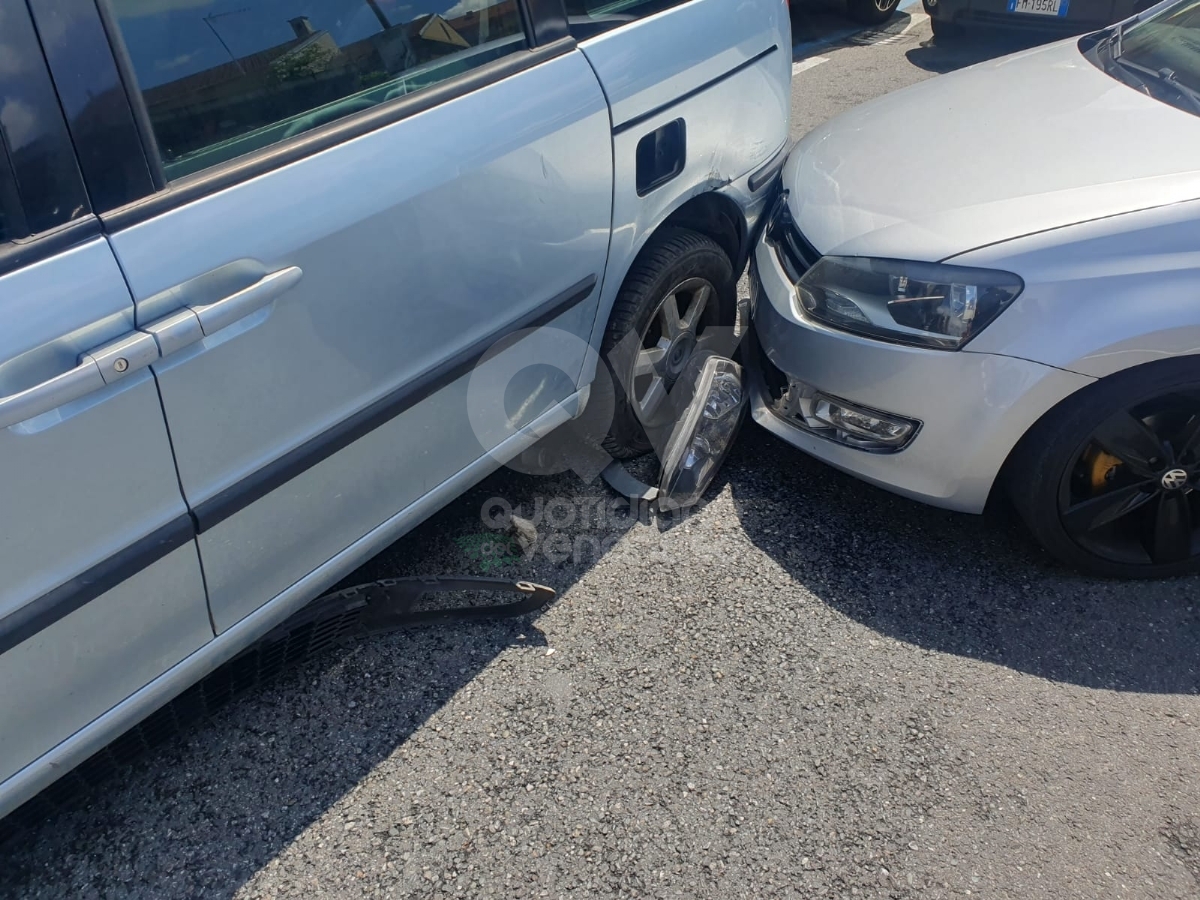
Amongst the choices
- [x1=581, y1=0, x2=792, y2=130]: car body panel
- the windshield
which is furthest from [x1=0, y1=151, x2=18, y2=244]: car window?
the windshield

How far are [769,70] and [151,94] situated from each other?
1834 mm

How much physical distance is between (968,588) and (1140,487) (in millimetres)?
466

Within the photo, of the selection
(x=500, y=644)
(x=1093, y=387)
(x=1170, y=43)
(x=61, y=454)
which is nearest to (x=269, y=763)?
(x=500, y=644)

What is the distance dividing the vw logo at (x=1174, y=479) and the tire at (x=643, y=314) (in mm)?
1307

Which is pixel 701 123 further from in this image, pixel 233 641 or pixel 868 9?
pixel 868 9

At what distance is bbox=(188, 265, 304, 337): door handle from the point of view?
1.50 meters

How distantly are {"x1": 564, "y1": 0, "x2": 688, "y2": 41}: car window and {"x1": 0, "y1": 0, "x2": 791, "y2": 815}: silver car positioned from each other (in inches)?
Answer: 0.4

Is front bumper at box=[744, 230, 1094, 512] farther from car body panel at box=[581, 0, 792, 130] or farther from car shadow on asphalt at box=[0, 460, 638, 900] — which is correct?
car shadow on asphalt at box=[0, 460, 638, 900]

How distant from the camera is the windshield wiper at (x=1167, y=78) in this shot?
2.44m

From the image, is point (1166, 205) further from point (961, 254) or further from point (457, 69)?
point (457, 69)

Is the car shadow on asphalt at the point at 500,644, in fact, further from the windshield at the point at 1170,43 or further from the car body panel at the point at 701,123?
the windshield at the point at 1170,43

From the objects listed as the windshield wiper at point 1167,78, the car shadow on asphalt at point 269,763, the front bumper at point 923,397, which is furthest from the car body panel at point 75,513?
the windshield wiper at point 1167,78

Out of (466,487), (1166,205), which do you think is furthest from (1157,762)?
(466,487)

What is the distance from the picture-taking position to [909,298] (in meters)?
2.24
